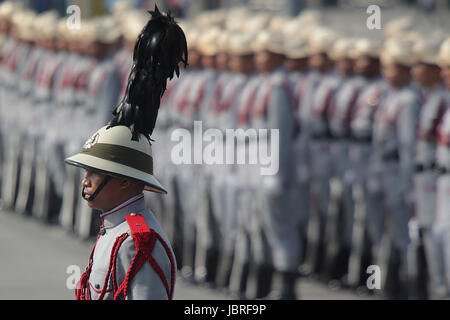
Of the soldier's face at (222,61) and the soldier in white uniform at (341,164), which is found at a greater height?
the soldier's face at (222,61)

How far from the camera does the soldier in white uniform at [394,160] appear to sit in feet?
31.5

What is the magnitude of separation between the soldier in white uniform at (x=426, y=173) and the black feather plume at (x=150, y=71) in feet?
15.8

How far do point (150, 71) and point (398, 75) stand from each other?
5.75m

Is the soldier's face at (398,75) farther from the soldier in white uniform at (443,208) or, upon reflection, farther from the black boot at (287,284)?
the black boot at (287,284)

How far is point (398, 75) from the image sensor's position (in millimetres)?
9898

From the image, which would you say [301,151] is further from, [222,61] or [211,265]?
[211,265]

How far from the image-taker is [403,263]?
9867 millimetres

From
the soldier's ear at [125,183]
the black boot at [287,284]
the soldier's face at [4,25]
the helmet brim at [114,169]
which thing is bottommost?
the black boot at [287,284]

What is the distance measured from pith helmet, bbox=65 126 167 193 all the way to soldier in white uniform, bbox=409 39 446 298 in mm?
4808

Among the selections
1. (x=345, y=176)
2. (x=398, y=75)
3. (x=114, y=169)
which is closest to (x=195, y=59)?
(x=345, y=176)

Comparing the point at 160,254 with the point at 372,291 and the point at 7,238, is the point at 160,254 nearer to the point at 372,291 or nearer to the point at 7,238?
the point at 372,291

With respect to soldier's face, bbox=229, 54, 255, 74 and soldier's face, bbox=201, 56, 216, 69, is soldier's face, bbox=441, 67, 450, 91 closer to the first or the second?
soldier's face, bbox=229, 54, 255, 74

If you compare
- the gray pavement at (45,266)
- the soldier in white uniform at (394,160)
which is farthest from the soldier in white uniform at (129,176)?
the gray pavement at (45,266)

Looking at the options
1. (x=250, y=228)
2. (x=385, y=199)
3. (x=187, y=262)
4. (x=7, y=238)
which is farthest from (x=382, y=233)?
(x=7, y=238)
